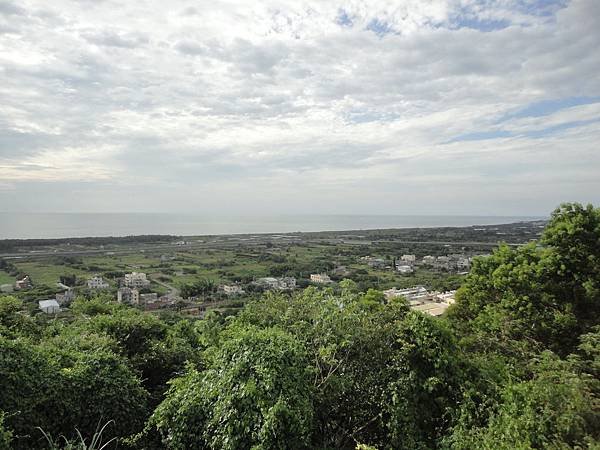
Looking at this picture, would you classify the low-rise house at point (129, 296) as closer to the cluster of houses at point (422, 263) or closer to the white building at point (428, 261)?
the cluster of houses at point (422, 263)

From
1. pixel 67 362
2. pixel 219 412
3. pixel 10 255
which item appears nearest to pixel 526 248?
pixel 219 412

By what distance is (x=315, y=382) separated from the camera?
5430 mm

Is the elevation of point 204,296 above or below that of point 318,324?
below

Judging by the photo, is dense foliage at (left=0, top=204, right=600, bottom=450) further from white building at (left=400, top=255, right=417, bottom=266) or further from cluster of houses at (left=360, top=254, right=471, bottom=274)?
white building at (left=400, top=255, right=417, bottom=266)

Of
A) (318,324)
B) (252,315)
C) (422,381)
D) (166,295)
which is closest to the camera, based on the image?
(422,381)

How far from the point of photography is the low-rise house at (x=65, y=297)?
2535 cm

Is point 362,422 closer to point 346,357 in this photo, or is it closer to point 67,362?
point 346,357

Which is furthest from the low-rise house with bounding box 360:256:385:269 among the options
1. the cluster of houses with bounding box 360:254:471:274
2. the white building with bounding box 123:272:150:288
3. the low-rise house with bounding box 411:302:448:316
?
the low-rise house with bounding box 411:302:448:316

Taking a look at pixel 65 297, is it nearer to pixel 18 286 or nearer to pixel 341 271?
pixel 18 286

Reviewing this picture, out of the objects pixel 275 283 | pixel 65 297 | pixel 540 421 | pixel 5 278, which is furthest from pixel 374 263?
pixel 540 421

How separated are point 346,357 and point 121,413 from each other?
331 centimetres

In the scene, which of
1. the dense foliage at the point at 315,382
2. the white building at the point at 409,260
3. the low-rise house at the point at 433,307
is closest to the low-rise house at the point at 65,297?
the dense foliage at the point at 315,382

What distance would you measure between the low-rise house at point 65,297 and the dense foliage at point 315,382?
2003 centimetres

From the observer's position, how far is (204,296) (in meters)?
31.3
